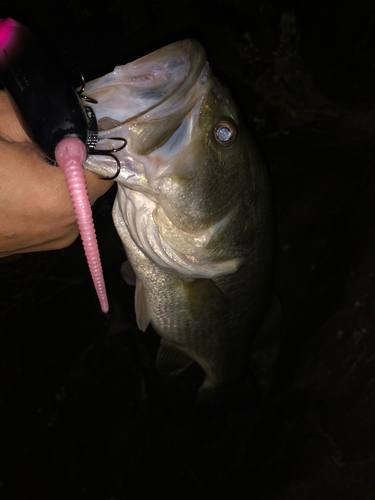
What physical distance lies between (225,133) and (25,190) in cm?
72

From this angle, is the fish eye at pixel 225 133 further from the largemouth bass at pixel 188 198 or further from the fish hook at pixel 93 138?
the fish hook at pixel 93 138

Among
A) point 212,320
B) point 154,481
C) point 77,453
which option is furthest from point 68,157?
point 154,481

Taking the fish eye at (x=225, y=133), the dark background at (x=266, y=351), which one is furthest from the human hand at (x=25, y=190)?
the dark background at (x=266, y=351)

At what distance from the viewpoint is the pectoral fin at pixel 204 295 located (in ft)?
4.98

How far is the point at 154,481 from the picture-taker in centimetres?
254

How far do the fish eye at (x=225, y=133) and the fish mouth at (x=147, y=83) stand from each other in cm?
18

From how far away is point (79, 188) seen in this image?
77 cm

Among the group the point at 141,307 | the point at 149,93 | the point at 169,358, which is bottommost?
the point at 169,358

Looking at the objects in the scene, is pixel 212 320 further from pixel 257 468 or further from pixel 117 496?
pixel 117 496

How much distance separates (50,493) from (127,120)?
111 inches

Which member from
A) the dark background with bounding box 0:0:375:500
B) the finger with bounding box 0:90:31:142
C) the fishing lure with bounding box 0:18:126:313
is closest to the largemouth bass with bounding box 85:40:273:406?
Result: the fishing lure with bounding box 0:18:126:313

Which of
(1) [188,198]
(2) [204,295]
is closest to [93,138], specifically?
(1) [188,198]

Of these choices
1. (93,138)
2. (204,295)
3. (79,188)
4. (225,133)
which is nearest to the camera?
(79,188)

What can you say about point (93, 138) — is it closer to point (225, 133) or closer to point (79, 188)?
point (79, 188)
